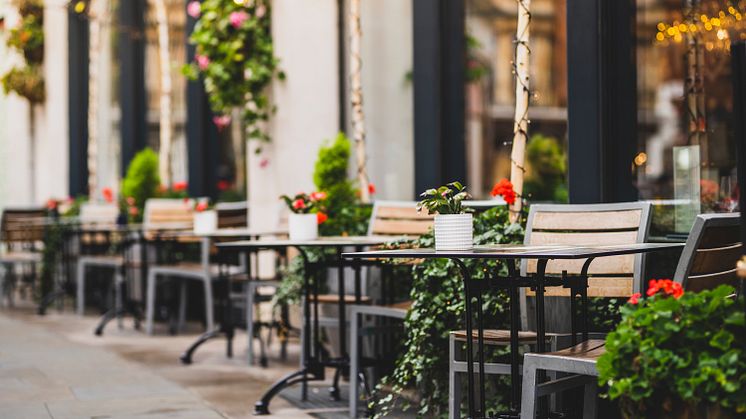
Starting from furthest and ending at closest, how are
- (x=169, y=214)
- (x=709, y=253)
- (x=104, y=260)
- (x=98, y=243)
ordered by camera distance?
(x=98, y=243) → (x=104, y=260) → (x=169, y=214) → (x=709, y=253)

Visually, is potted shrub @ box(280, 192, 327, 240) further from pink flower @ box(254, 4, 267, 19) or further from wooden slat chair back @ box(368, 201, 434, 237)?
pink flower @ box(254, 4, 267, 19)

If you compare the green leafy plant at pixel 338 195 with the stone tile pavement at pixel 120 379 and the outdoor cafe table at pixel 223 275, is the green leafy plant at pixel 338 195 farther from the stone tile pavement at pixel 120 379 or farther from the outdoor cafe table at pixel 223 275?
the stone tile pavement at pixel 120 379

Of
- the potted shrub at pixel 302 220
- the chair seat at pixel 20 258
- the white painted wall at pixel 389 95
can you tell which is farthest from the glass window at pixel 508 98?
the chair seat at pixel 20 258

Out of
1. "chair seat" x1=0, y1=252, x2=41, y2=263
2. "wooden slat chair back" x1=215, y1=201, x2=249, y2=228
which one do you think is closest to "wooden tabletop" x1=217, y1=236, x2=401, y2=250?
"wooden slat chair back" x1=215, y1=201, x2=249, y2=228

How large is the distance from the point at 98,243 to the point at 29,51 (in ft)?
16.7

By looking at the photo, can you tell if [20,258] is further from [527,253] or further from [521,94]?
[527,253]

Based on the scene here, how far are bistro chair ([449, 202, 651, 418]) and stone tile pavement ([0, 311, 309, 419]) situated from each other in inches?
56.2

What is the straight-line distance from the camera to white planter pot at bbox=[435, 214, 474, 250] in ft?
14.1

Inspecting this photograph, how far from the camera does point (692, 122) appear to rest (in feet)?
19.1

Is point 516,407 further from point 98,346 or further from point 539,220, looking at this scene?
point 98,346

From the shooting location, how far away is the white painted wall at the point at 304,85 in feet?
28.5

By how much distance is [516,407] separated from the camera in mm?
4230

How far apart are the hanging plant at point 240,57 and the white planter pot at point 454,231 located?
Answer: 15.5 ft

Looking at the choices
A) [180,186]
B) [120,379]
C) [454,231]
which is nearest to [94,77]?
[180,186]
